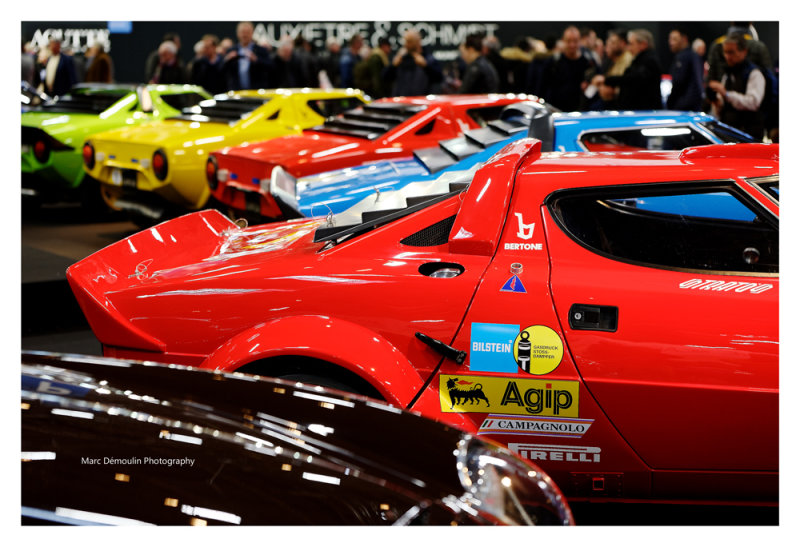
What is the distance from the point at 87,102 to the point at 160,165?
3.00 m

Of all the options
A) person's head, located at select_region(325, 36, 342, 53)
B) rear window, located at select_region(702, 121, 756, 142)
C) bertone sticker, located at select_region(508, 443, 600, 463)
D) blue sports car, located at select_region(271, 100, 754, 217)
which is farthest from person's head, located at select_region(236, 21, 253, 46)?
bertone sticker, located at select_region(508, 443, 600, 463)

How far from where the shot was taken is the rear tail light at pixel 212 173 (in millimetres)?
6926

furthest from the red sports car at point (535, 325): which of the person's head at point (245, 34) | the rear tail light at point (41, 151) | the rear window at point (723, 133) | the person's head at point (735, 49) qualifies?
the person's head at point (245, 34)

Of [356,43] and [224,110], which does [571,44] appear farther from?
[356,43]

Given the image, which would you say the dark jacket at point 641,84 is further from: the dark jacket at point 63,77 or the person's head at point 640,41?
the dark jacket at point 63,77

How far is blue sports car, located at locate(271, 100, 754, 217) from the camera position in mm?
5730

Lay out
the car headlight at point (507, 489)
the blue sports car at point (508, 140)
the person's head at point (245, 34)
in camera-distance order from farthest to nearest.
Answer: the person's head at point (245, 34)
the blue sports car at point (508, 140)
the car headlight at point (507, 489)

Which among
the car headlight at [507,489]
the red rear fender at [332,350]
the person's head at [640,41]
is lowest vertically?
the car headlight at [507,489]

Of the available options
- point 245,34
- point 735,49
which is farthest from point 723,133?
point 245,34

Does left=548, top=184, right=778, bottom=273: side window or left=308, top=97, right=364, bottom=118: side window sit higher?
left=308, top=97, right=364, bottom=118: side window

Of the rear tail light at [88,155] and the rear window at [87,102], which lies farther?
the rear window at [87,102]

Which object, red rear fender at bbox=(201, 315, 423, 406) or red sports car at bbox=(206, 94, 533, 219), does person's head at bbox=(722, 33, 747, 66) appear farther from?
red rear fender at bbox=(201, 315, 423, 406)

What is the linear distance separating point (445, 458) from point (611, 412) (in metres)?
1.02

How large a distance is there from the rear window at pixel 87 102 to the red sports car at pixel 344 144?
335 cm
